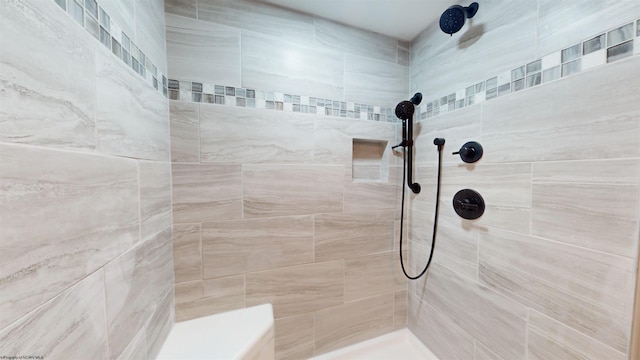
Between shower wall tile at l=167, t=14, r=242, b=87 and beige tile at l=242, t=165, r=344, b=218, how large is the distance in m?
0.51

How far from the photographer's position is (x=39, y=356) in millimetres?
401

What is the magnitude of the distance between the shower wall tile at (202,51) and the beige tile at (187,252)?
0.78 metres

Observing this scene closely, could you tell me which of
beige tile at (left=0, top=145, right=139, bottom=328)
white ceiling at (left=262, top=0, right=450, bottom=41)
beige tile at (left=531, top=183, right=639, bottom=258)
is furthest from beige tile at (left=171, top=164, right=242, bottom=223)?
beige tile at (left=531, top=183, right=639, bottom=258)

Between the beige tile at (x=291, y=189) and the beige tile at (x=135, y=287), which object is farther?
the beige tile at (x=291, y=189)

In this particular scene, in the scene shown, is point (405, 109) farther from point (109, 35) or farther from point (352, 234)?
point (109, 35)

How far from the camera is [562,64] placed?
0.79 m

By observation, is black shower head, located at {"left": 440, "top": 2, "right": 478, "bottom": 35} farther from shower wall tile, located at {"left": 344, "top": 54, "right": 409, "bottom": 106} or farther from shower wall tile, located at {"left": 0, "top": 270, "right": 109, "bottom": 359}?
shower wall tile, located at {"left": 0, "top": 270, "right": 109, "bottom": 359}

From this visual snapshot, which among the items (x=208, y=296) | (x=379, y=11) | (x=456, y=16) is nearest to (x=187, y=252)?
(x=208, y=296)

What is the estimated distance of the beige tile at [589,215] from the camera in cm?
66

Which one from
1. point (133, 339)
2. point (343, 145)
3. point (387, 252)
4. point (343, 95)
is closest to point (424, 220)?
point (387, 252)

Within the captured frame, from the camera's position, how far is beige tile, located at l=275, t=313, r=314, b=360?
50.6 inches

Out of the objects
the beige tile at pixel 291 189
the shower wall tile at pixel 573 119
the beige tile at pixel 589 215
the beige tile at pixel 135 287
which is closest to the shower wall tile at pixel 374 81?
the beige tile at pixel 291 189

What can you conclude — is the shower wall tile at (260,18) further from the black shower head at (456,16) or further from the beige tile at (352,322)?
the beige tile at (352,322)

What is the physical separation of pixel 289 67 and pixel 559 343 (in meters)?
1.73
